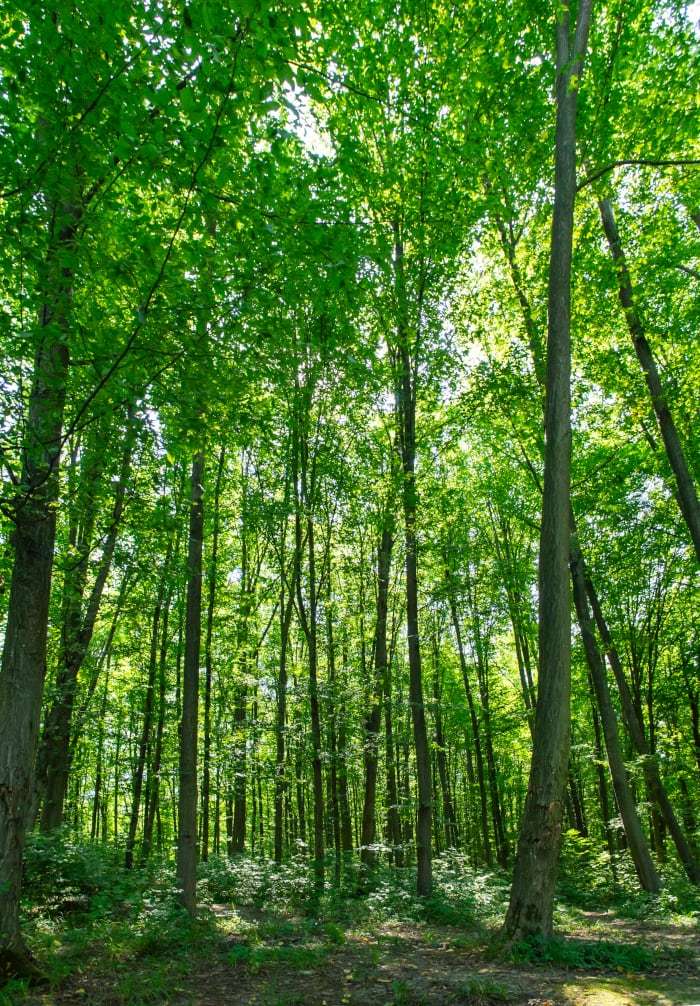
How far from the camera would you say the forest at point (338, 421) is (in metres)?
4.74

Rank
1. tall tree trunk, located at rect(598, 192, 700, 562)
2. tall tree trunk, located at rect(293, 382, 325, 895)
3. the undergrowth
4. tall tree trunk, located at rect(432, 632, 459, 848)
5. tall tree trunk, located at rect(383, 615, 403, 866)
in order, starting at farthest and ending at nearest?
tall tree trunk, located at rect(432, 632, 459, 848) < tall tree trunk, located at rect(383, 615, 403, 866) < tall tree trunk, located at rect(293, 382, 325, 895) < tall tree trunk, located at rect(598, 192, 700, 562) < the undergrowth

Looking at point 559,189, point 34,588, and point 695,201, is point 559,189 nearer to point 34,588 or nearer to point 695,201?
point 695,201

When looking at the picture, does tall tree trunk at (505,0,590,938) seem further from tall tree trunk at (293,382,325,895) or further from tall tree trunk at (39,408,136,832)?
tall tree trunk at (39,408,136,832)

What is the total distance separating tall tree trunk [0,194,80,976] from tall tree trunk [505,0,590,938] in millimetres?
4676

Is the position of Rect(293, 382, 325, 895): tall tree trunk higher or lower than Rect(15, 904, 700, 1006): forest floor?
higher

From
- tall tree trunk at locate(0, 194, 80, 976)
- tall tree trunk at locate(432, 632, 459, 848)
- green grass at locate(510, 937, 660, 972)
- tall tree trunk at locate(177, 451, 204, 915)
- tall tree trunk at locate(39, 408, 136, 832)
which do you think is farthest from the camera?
tall tree trunk at locate(432, 632, 459, 848)

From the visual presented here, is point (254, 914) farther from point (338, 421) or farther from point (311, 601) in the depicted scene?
point (338, 421)

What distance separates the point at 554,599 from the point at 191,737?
6.17m

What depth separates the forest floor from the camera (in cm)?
476

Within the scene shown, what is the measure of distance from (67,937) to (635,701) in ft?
62.2

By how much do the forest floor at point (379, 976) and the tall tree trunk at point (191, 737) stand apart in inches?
54.6

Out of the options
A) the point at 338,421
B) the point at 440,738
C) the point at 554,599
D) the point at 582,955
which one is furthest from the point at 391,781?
the point at 554,599

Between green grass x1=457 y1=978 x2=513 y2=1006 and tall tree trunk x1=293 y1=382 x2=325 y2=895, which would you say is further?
tall tree trunk x1=293 y1=382 x2=325 y2=895

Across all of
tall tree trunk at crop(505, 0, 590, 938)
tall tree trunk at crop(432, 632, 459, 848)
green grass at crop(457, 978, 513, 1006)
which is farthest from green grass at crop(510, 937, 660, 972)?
tall tree trunk at crop(432, 632, 459, 848)
